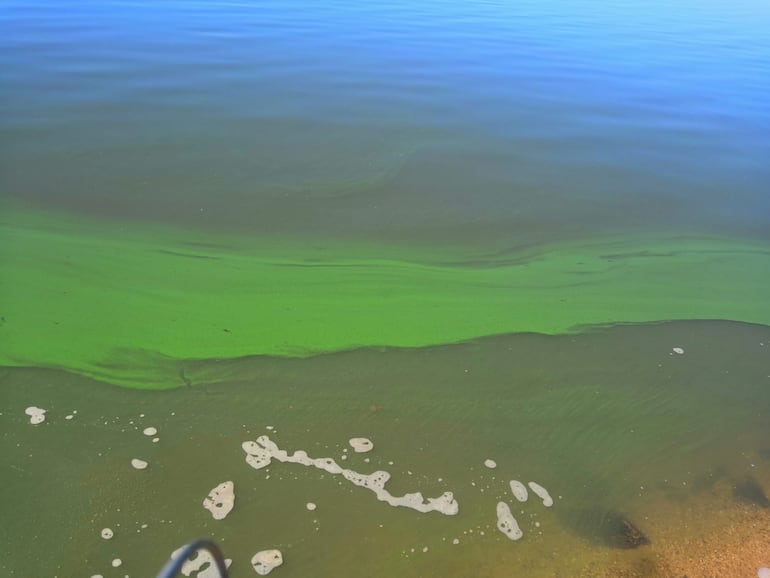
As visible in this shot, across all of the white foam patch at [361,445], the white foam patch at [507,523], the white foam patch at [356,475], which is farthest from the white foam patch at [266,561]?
the white foam patch at [507,523]

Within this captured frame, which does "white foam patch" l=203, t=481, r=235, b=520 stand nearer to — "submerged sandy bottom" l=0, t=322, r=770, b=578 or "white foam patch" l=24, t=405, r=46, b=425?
"submerged sandy bottom" l=0, t=322, r=770, b=578

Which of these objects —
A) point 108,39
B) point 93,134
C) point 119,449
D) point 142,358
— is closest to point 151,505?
point 119,449

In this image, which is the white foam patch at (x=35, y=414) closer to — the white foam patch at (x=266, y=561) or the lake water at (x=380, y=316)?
the lake water at (x=380, y=316)

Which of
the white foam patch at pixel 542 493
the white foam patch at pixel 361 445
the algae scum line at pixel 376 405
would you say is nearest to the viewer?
the algae scum line at pixel 376 405

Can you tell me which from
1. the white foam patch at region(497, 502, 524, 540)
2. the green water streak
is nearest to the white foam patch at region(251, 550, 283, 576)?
the white foam patch at region(497, 502, 524, 540)

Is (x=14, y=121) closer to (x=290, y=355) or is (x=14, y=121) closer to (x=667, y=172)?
(x=290, y=355)

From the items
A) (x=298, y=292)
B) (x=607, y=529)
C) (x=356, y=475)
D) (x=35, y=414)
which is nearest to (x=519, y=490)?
(x=607, y=529)

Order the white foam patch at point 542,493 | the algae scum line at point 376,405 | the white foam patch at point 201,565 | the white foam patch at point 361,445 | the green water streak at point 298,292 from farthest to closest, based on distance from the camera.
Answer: the green water streak at point 298,292 → the white foam patch at point 361,445 → the white foam patch at point 542,493 → the algae scum line at point 376,405 → the white foam patch at point 201,565
